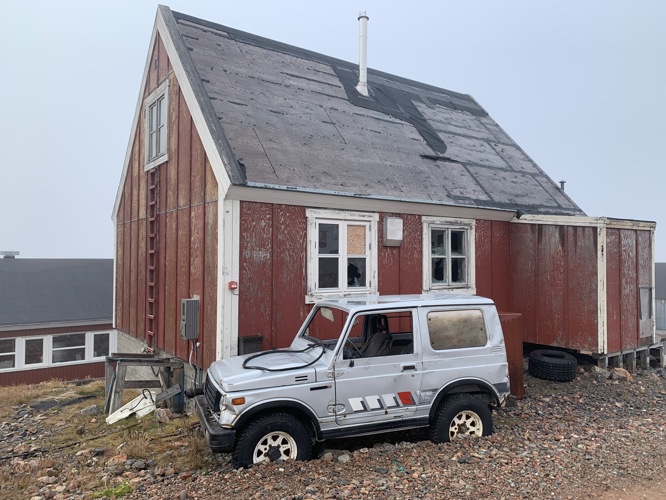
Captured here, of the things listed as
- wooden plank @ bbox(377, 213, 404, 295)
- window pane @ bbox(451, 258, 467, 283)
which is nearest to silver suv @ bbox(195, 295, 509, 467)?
wooden plank @ bbox(377, 213, 404, 295)

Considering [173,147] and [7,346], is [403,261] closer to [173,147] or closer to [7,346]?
[173,147]

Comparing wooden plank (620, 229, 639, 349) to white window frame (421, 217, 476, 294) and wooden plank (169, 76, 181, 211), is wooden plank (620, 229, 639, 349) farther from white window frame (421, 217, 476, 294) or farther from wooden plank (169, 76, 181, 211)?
wooden plank (169, 76, 181, 211)

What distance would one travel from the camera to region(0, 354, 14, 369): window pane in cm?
1892

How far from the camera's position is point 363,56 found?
13.5 meters

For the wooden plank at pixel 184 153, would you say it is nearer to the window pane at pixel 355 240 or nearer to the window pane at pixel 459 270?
the window pane at pixel 355 240

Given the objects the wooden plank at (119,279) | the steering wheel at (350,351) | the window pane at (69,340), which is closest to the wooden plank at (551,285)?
the steering wheel at (350,351)

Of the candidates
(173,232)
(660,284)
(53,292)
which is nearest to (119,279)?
(173,232)

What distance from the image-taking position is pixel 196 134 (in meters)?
8.90

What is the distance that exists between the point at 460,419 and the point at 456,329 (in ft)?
3.76

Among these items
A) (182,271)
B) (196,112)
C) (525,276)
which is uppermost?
(196,112)

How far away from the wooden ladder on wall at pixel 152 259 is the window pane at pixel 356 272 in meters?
4.70

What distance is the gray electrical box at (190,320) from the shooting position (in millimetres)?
8258

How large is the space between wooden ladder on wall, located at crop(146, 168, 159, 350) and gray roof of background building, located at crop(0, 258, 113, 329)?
1111cm

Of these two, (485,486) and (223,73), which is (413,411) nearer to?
(485,486)
